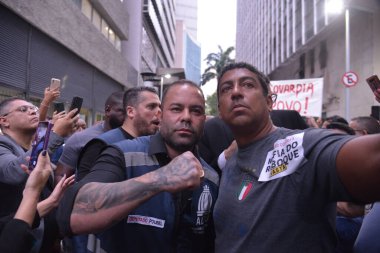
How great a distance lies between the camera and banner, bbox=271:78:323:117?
7488 mm

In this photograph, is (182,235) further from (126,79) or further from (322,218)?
(126,79)

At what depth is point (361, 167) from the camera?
134 centimetres

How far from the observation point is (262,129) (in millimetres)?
2135

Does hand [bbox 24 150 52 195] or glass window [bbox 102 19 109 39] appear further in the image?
glass window [bbox 102 19 109 39]

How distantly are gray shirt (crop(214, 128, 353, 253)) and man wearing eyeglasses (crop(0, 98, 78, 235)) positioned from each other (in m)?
1.73

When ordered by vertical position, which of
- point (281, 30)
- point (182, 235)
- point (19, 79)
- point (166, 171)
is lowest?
point (182, 235)

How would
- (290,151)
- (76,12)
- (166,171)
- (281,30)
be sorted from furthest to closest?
(281,30), (76,12), (290,151), (166,171)

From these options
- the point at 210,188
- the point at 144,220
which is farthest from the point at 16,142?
the point at 210,188

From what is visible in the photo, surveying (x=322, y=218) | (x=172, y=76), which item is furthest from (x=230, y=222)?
(x=172, y=76)

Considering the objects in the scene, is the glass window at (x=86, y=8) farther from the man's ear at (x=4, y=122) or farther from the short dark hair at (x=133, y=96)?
the man's ear at (x=4, y=122)

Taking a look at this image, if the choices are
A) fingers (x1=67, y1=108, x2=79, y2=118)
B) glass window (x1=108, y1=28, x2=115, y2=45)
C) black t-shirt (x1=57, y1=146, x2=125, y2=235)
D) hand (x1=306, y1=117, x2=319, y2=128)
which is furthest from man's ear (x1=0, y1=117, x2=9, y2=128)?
glass window (x1=108, y1=28, x2=115, y2=45)

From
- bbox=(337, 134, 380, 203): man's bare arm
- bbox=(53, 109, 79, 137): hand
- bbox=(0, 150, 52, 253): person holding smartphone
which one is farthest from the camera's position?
bbox=(53, 109, 79, 137): hand

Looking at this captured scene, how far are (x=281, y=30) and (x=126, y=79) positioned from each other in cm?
1691

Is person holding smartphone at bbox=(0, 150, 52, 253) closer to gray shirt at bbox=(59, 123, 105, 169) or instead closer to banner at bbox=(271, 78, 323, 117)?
gray shirt at bbox=(59, 123, 105, 169)
